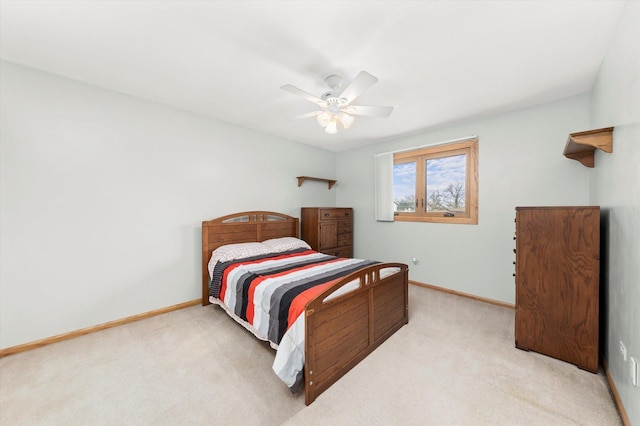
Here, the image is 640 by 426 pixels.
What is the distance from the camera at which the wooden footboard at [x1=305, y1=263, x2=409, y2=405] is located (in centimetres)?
165

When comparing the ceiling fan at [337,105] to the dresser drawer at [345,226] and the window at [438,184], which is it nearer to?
the window at [438,184]

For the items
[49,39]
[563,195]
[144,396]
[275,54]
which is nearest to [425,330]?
[563,195]

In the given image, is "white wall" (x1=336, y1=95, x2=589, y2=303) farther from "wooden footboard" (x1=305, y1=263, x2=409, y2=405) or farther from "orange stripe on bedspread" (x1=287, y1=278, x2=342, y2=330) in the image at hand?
"orange stripe on bedspread" (x1=287, y1=278, x2=342, y2=330)

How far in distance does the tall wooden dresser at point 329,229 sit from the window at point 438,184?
0.98 metres

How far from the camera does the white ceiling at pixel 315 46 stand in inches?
61.3

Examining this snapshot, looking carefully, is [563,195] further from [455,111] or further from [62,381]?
[62,381]

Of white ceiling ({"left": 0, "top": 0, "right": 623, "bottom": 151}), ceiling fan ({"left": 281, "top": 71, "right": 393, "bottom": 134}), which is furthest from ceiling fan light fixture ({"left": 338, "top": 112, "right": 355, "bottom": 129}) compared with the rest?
white ceiling ({"left": 0, "top": 0, "right": 623, "bottom": 151})

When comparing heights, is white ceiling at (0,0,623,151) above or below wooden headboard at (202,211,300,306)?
above

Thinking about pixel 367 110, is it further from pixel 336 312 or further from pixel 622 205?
pixel 622 205

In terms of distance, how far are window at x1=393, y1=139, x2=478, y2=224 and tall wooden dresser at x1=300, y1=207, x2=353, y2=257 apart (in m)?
0.98

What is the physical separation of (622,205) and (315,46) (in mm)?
2389

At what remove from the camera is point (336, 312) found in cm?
185

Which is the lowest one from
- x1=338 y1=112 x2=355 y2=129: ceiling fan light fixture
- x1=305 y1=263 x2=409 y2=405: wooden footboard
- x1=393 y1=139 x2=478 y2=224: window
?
x1=305 y1=263 x2=409 y2=405: wooden footboard

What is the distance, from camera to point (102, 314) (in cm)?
260
